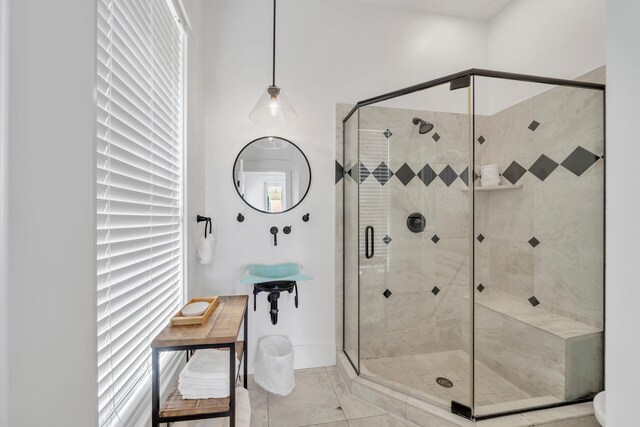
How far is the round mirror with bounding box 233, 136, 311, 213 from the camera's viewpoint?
2102 mm

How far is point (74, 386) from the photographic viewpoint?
1.96 feet

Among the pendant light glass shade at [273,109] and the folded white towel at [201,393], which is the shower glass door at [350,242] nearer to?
the pendant light glass shade at [273,109]

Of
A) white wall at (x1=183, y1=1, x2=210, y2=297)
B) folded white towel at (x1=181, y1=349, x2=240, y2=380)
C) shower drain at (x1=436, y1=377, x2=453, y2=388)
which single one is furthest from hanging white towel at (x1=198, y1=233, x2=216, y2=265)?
shower drain at (x1=436, y1=377, x2=453, y2=388)

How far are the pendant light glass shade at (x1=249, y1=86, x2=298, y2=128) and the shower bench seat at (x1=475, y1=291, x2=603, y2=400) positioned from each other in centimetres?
168

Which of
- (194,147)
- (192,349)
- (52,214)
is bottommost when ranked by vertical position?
(192,349)

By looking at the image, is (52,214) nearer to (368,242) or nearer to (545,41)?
(368,242)

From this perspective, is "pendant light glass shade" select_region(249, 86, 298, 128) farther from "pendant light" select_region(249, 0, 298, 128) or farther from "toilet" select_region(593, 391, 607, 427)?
"toilet" select_region(593, 391, 607, 427)

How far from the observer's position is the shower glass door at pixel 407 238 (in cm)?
188

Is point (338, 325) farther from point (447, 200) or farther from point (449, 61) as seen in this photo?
point (449, 61)

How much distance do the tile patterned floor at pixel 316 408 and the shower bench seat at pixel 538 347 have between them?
2.51 feet

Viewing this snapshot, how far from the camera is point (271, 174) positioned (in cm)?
213

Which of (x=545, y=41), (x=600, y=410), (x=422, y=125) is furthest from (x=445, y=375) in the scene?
(x=545, y=41)

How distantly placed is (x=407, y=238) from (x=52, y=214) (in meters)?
1.91

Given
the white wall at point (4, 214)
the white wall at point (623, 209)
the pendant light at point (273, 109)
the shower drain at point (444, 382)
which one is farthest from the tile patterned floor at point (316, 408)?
the pendant light at point (273, 109)
